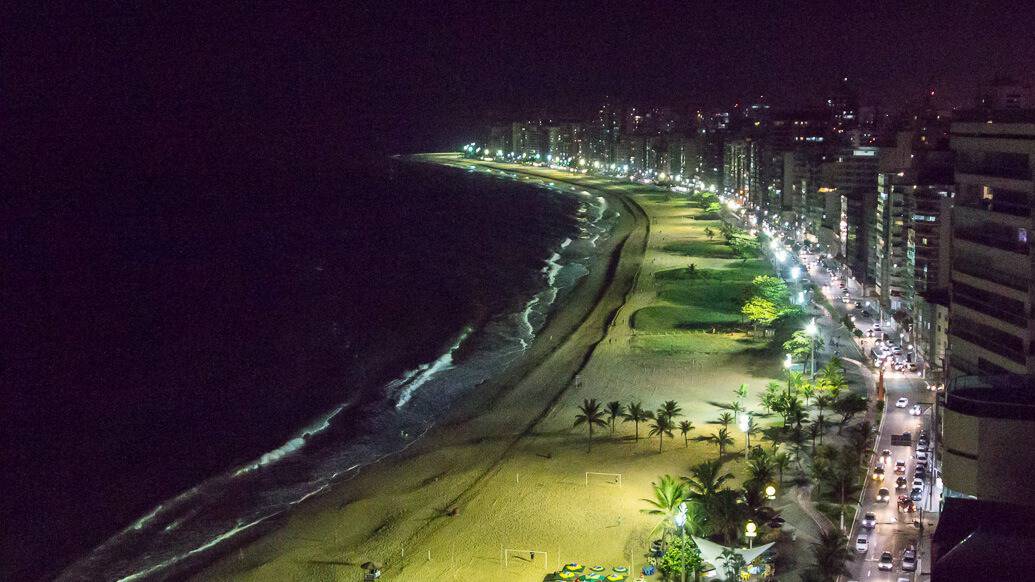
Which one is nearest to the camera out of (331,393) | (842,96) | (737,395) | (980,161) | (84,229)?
(980,161)

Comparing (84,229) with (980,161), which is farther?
(84,229)

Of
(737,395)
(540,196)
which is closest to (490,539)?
(737,395)

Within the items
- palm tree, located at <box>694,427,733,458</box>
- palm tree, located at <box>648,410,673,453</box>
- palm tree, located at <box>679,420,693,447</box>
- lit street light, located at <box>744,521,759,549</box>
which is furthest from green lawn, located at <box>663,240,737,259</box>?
lit street light, located at <box>744,521,759,549</box>

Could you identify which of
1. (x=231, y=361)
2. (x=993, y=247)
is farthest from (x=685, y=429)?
(x=231, y=361)

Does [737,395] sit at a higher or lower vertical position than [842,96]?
lower

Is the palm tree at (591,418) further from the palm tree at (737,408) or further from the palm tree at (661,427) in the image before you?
the palm tree at (737,408)

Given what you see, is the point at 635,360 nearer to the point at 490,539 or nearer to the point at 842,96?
the point at 490,539

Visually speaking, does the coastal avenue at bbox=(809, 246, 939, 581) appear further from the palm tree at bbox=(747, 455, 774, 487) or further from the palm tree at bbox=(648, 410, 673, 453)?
the palm tree at bbox=(648, 410, 673, 453)
